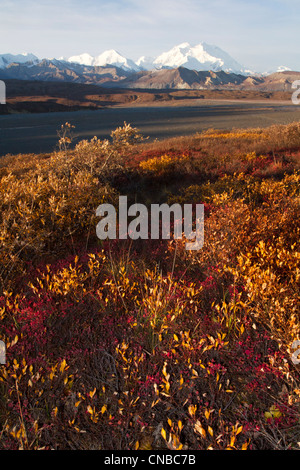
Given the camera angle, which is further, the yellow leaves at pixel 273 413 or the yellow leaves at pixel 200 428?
the yellow leaves at pixel 273 413

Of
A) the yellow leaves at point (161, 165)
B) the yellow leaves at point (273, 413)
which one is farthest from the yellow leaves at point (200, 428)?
the yellow leaves at point (161, 165)

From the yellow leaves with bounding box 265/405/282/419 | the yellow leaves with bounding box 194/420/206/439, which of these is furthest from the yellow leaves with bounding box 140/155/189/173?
the yellow leaves with bounding box 194/420/206/439

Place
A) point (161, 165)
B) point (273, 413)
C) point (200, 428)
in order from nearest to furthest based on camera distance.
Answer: point (200, 428) → point (273, 413) → point (161, 165)

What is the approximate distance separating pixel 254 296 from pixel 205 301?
611 millimetres

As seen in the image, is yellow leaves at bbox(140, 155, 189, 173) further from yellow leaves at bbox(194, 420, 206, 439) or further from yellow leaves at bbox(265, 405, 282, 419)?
yellow leaves at bbox(194, 420, 206, 439)

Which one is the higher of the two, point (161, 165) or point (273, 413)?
point (161, 165)

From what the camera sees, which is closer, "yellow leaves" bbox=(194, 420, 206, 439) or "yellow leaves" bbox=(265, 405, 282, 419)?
"yellow leaves" bbox=(194, 420, 206, 439)

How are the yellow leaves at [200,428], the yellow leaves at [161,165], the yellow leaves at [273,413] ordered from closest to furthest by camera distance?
the yellow leaves at [200,428] < the yellow leaves at [273,413] < the yellow leaves at [161,165]

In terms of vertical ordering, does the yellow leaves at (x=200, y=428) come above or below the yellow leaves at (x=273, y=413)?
above

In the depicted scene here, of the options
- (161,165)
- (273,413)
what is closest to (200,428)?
(273,413)

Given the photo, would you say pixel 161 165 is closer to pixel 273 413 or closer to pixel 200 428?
pixel 273 413

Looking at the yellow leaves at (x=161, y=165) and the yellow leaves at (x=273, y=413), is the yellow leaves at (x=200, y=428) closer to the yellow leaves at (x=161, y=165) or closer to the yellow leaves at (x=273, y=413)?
the yellow leaves at (x=273, y=413)
